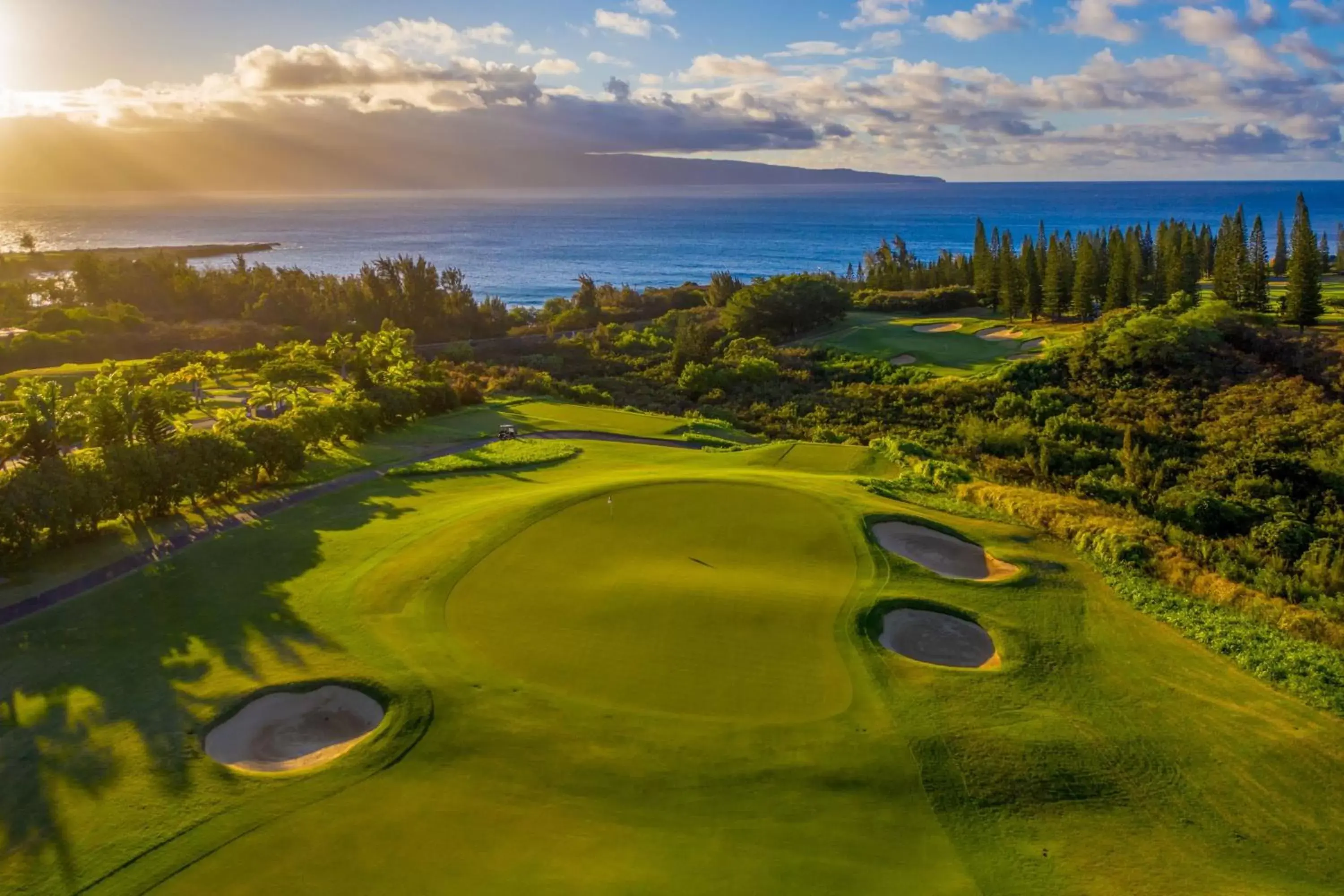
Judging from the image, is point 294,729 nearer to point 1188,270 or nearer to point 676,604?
point 676,604

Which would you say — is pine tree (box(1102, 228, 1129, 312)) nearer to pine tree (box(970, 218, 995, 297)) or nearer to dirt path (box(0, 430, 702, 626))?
pine tree (box(970, 218, 995, 297))

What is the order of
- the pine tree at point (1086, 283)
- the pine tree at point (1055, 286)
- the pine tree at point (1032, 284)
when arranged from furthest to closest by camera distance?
the pine tree at point (1032, 284), the pine tree at point (1055, 286), the pine tree at point (1086, 283)

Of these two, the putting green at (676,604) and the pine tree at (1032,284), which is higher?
the pine tree at (1032,284)

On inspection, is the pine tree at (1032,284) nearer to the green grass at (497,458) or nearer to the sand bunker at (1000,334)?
the sand bunker at (1000,334)

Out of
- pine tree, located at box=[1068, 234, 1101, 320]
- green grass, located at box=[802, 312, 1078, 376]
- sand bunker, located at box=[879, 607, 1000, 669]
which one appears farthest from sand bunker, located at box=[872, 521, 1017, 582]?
pine tree, located at box=[1068, 234, 1101, 320]

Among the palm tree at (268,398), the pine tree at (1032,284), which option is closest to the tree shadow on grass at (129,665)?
the palm tree at (268,398)

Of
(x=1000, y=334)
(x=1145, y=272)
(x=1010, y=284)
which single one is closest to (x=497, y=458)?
(x=1000, y=334)
